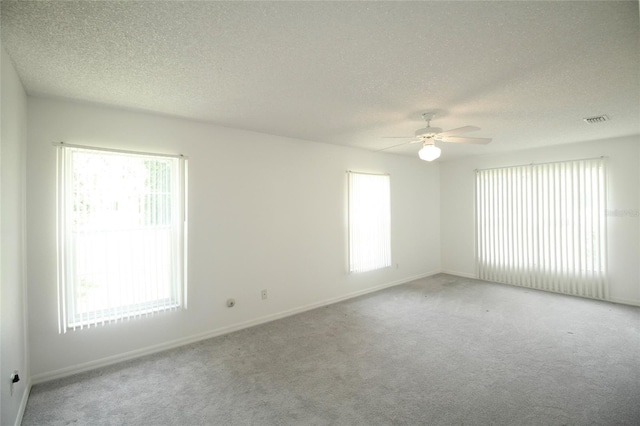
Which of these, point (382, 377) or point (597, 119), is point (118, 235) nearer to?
point (382, 377)

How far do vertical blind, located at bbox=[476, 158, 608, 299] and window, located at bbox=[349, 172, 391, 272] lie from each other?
1.95 m

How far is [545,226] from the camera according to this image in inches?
199

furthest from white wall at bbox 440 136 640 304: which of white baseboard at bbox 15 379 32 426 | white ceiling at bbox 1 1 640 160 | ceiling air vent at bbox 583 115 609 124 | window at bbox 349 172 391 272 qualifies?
white baseboard at bbox 15 379 32 426

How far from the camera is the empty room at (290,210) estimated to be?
1.79m

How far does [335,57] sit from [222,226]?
7.85 feet

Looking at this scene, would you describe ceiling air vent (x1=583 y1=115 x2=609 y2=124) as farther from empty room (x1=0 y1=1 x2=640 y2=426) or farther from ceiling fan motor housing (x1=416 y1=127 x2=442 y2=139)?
ceiling fan motor housing (x1=416 y1=127 x2=442 y2=139)

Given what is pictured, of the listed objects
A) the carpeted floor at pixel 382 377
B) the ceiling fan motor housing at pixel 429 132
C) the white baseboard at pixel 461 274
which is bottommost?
the carpeted floor at pixel 382 377

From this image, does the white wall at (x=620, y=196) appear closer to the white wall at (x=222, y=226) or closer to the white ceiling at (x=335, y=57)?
the white ceiling at (x=335, y=57)

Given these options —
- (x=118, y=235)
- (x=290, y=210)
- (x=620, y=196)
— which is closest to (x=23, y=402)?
(x=118, y=235)

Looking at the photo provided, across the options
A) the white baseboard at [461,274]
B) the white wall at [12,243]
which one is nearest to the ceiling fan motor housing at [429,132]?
the white wall at [12,243]

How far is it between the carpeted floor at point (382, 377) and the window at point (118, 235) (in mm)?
620

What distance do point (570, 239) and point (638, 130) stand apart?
175 centimetres

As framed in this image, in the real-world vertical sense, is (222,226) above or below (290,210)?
below

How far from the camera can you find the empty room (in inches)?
70.3
